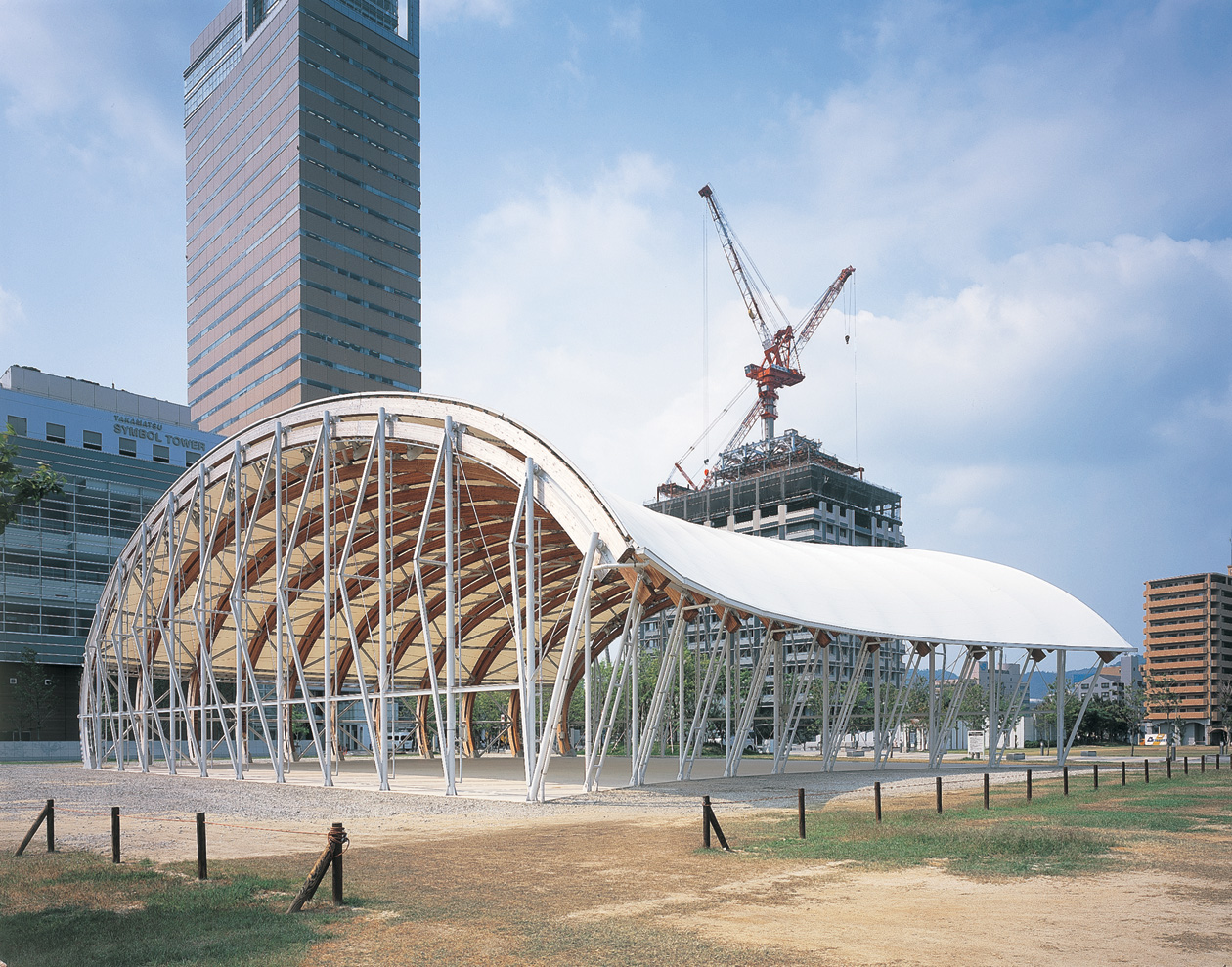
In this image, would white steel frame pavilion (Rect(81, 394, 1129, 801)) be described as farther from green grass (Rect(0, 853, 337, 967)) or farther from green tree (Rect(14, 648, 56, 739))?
green tree (Rect(14, 648, 56, 739))

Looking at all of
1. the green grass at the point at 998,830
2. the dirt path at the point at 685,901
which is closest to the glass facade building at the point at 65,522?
the dirt path at the point at 685,901

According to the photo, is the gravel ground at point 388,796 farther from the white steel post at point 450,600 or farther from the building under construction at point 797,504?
the building under construction at point 797,504

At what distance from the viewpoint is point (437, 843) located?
66.6 ft

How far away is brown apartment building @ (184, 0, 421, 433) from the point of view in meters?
149

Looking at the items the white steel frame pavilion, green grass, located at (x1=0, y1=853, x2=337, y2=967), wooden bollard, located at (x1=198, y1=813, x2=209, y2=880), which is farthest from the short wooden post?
the white steel frame pavilion

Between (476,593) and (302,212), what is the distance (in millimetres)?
104029

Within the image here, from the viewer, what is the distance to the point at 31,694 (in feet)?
274

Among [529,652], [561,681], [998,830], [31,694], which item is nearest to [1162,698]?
[31,694]

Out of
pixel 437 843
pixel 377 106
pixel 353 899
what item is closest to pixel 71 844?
pixel 437 843

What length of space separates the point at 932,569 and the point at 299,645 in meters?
36.6

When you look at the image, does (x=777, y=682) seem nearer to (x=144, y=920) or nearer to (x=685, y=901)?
(x=685, y=901)

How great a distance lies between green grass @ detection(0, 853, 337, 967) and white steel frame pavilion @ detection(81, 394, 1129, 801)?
13.6 m

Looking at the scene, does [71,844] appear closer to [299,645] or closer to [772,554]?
[772,554]

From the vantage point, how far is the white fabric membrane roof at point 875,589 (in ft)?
116
